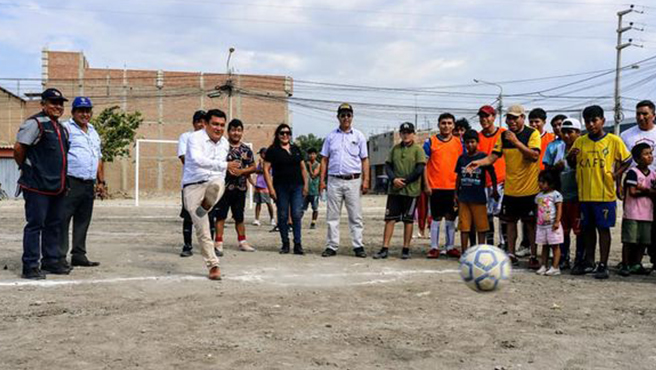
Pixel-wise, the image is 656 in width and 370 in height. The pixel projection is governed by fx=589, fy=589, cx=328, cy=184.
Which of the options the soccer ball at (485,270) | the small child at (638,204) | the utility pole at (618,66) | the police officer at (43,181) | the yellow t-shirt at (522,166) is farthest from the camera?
the utility pole at (618,66)

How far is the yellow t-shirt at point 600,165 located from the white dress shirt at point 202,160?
15.1 feet

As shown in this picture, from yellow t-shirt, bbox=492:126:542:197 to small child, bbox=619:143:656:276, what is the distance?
1157 mm

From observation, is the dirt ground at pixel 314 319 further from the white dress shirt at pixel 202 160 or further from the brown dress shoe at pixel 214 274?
the white dress shirt at pixel 202 160

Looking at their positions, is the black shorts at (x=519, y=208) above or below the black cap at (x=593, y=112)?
below

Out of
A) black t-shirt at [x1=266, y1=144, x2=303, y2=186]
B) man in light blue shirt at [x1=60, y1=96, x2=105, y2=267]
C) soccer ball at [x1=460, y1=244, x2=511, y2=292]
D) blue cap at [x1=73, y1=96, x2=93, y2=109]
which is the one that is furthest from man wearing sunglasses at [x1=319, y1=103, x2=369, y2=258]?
soccer ball at [x1=460, y1=244, x2=511, y2=292]

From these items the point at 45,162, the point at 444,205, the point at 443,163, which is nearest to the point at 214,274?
the point at 45,162

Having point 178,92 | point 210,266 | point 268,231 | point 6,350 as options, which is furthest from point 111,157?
point 6,350

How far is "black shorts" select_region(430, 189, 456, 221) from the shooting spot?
934 cm

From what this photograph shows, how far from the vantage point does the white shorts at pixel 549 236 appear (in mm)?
7605

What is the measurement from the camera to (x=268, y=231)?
13328 mm

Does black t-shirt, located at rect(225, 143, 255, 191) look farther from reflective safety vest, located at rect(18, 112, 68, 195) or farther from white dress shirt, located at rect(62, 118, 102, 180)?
reflective safety vest, located at rect(18, 112, 68, 195)

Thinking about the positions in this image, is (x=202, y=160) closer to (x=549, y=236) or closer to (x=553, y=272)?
(x=549, y=236)

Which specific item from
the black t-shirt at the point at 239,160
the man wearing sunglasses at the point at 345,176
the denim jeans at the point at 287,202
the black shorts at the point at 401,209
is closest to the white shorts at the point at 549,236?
the black shorts at the point at 401,209

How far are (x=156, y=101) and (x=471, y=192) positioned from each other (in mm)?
45062
